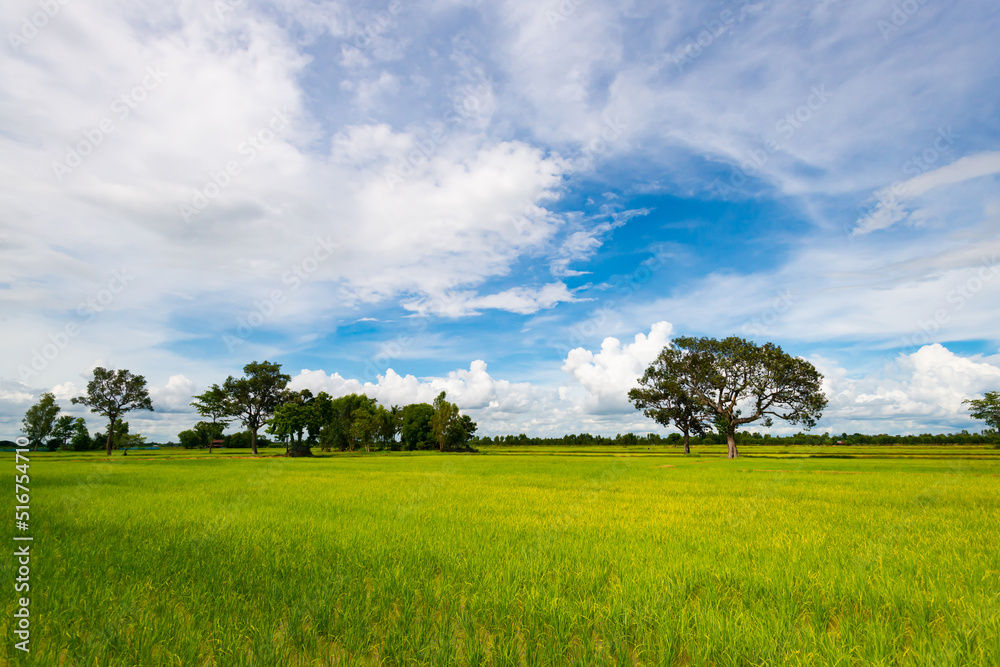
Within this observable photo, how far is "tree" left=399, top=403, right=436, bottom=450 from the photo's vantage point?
→ 123m

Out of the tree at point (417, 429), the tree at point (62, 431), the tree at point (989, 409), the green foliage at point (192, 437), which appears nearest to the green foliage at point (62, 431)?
the tree at point (62, 431)

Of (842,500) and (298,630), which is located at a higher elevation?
(298,630)

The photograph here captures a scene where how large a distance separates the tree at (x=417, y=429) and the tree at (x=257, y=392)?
43.0 metres

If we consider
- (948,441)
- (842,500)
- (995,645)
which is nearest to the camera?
(995,645)

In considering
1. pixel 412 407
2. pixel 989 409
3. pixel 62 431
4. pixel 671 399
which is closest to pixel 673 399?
pixel 671 399

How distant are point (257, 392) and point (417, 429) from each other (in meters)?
47.2

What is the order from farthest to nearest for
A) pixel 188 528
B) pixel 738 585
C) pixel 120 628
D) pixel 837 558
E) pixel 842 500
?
pixel 842 500
pixel 188 528
pixel 837 558
pixel 738 585
pixel 120 628

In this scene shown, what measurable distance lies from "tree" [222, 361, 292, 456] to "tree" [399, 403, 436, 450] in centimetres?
4302

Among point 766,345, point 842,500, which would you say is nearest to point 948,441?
point 766,345

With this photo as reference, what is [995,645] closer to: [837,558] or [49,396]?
[837,558]

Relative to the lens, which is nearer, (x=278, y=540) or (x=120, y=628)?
(x=120, y=628)

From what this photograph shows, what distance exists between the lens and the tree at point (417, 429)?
122938 mm

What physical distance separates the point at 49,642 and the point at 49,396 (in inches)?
4391

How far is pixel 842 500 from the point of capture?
15.3 meters
